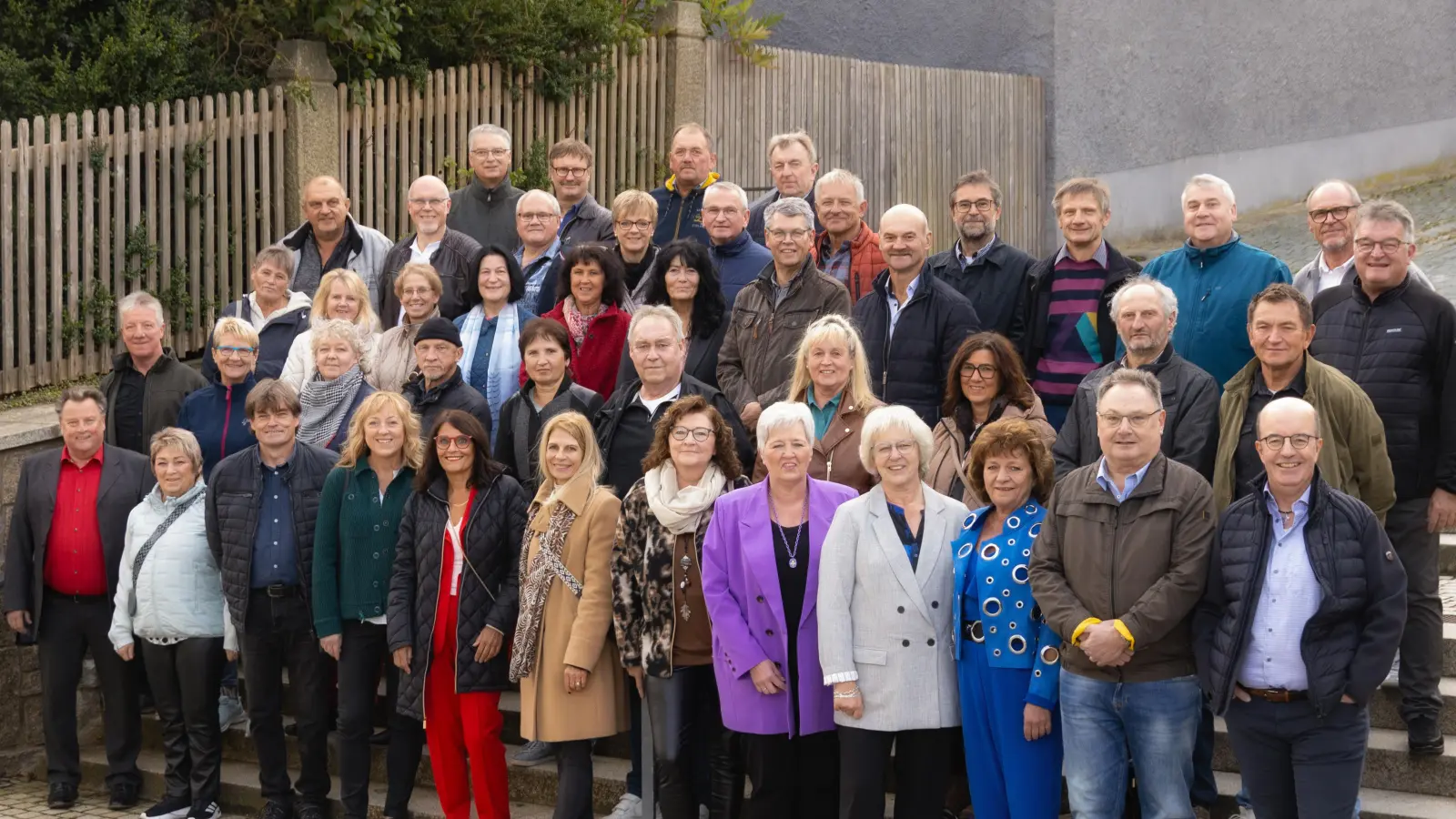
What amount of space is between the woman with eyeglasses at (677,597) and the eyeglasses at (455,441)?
34.2 inches

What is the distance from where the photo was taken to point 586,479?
289 inches

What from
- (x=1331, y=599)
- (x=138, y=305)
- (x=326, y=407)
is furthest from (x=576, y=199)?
(x=1331, y=599)

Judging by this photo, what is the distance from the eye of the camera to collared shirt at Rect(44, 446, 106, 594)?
8.94 metres

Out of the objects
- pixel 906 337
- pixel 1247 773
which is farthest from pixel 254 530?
pixel 1247 773

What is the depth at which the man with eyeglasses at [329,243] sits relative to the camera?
9.96 metres

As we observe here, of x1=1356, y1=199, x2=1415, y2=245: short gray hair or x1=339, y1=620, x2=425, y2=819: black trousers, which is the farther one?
x1=339, y1=620, x2=425, y2=819: black trousers

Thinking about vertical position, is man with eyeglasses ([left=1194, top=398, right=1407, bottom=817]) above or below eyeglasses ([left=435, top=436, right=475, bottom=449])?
below

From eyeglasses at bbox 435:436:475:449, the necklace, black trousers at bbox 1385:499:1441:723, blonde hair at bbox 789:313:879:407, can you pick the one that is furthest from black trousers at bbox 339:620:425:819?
black trousers at bbox 1385:499:1441:723

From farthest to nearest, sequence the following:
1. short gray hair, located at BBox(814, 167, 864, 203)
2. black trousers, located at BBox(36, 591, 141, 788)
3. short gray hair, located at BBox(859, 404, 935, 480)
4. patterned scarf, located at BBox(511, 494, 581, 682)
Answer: black trousers, located at BBox(36, 591, 141, 788) → short gray hair, located at BBox(814, 167, 864, 203) → patterned scarf, located at BBox(511, 494, 581, 682) → short gray hair, located at BBox(859, 404, 935, 480)

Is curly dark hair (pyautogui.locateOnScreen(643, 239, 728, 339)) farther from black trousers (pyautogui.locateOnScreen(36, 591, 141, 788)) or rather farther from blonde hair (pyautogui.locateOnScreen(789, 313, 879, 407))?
black trousers (pyautogui.locateOnScreen(36, 591, 141, 788))

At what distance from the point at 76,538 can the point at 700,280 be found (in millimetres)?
3473

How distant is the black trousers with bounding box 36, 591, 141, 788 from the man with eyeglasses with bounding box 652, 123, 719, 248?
11.9 ft

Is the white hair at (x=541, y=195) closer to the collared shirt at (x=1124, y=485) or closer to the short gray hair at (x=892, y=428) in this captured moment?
the short gray hair at (x=892, y=428)

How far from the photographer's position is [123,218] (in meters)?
10.7
